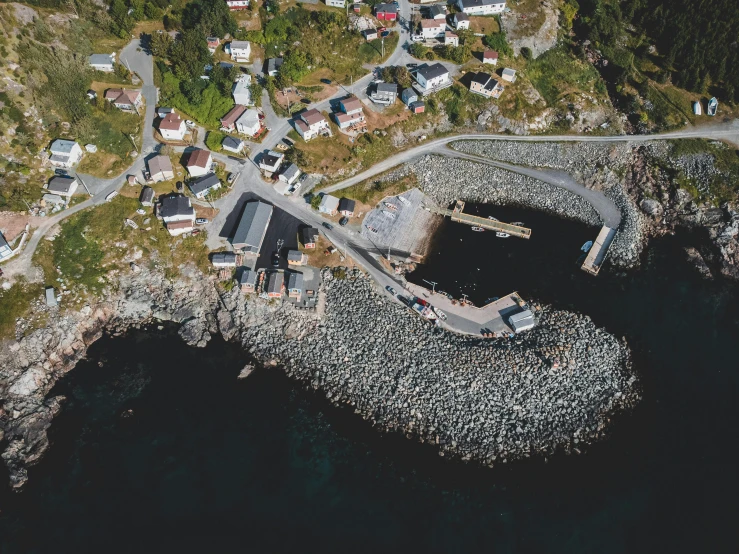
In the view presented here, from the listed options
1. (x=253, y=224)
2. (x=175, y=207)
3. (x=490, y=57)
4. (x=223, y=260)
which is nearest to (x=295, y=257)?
(x=253, y=224)

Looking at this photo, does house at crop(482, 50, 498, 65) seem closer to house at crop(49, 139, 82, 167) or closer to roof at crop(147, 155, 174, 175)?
roof at crop(147, 155, 174, 175)

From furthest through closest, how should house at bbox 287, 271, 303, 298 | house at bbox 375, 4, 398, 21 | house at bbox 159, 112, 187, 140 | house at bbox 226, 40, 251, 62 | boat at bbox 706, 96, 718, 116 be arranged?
house at bbox 375, 4, 398, 21 → boat at bbox 706, 96, 718, 116 → house at bbox 226, 40, 251, 62 → house at bbox 159, 112, 187, 140 → house at bbox 287, 271, 303, 298

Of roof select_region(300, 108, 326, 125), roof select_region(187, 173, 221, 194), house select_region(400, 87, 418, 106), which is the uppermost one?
house select_region(400, 87, 418, 106)

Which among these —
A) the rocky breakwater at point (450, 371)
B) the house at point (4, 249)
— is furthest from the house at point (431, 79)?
the house at point (4, 249)

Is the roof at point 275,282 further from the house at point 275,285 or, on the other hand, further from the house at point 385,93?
the house at point 385,93

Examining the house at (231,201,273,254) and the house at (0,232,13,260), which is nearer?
the house at (0,232,13,260)

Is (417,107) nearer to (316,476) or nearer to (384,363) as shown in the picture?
(384,363)

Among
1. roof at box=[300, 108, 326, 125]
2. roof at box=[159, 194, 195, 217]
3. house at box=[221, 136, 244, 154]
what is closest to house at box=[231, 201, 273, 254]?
roof at box=[159, 194, 195, 217]
